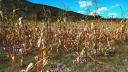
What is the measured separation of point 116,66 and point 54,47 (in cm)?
224

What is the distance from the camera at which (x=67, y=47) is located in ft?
28.3

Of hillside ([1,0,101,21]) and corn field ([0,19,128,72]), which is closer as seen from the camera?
corn field ([0,19,128,72])

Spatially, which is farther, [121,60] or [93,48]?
[93,48]

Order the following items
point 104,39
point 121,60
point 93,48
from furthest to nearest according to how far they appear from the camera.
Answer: point 104,39, point 93,48, point 121,60

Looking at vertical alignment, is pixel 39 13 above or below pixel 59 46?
below

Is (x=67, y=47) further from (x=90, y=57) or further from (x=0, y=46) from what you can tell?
(x=0, y=46)

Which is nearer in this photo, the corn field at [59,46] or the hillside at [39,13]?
the corn field at [59,46]

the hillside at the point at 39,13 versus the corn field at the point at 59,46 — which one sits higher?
the hillside at the point at 39,13

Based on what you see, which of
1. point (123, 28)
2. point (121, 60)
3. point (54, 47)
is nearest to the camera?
point (121, 60)

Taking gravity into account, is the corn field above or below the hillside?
below

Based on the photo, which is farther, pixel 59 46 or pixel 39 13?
pixel 39 13

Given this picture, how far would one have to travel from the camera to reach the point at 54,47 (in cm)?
899

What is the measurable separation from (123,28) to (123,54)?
8.11 ft

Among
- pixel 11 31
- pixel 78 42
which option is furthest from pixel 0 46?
pixel 78 42
